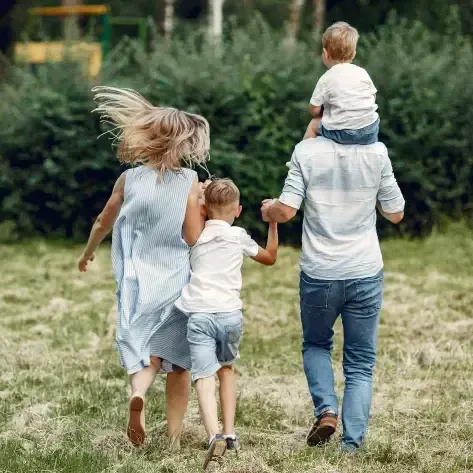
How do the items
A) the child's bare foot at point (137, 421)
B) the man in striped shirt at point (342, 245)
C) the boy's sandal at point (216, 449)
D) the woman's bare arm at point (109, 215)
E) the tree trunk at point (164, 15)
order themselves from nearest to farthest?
the boy's sandal at point (216, 449) → the child's bare foot at point (137, 421) → the man in striped shirt at point (342, 245) → the woman's bare arm at point (109, 215) → the tree trunk at point (164, 15)

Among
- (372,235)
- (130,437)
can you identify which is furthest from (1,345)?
(372,235)

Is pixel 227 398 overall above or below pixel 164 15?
above

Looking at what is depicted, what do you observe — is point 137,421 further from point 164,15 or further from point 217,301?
point 164,15

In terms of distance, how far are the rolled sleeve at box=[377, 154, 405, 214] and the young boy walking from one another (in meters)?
0.55

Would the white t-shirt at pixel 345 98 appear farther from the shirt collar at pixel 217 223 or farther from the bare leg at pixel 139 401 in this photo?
the bare leg at pixel 139 401

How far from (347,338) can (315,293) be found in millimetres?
307

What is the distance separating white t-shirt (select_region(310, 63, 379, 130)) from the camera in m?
5.19

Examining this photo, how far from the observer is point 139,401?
505 centimetres

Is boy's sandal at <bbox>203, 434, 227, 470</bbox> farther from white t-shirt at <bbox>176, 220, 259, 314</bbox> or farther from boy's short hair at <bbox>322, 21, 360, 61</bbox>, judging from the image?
boy's short hair at <bbox>322, 21, 360, 61</bbox>

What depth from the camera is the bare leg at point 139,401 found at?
507 cm

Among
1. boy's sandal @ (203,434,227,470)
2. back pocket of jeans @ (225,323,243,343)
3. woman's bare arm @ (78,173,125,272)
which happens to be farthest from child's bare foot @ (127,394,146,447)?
woman's bare arm @ (78,173,125,272)

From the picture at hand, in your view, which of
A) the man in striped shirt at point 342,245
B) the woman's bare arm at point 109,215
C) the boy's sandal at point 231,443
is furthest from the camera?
the woman's bare arm at point 109,215

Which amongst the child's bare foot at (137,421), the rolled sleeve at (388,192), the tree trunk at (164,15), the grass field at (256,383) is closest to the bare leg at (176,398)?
the grass field at (256,383)

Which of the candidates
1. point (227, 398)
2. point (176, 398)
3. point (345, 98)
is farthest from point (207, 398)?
point (345, 98)
